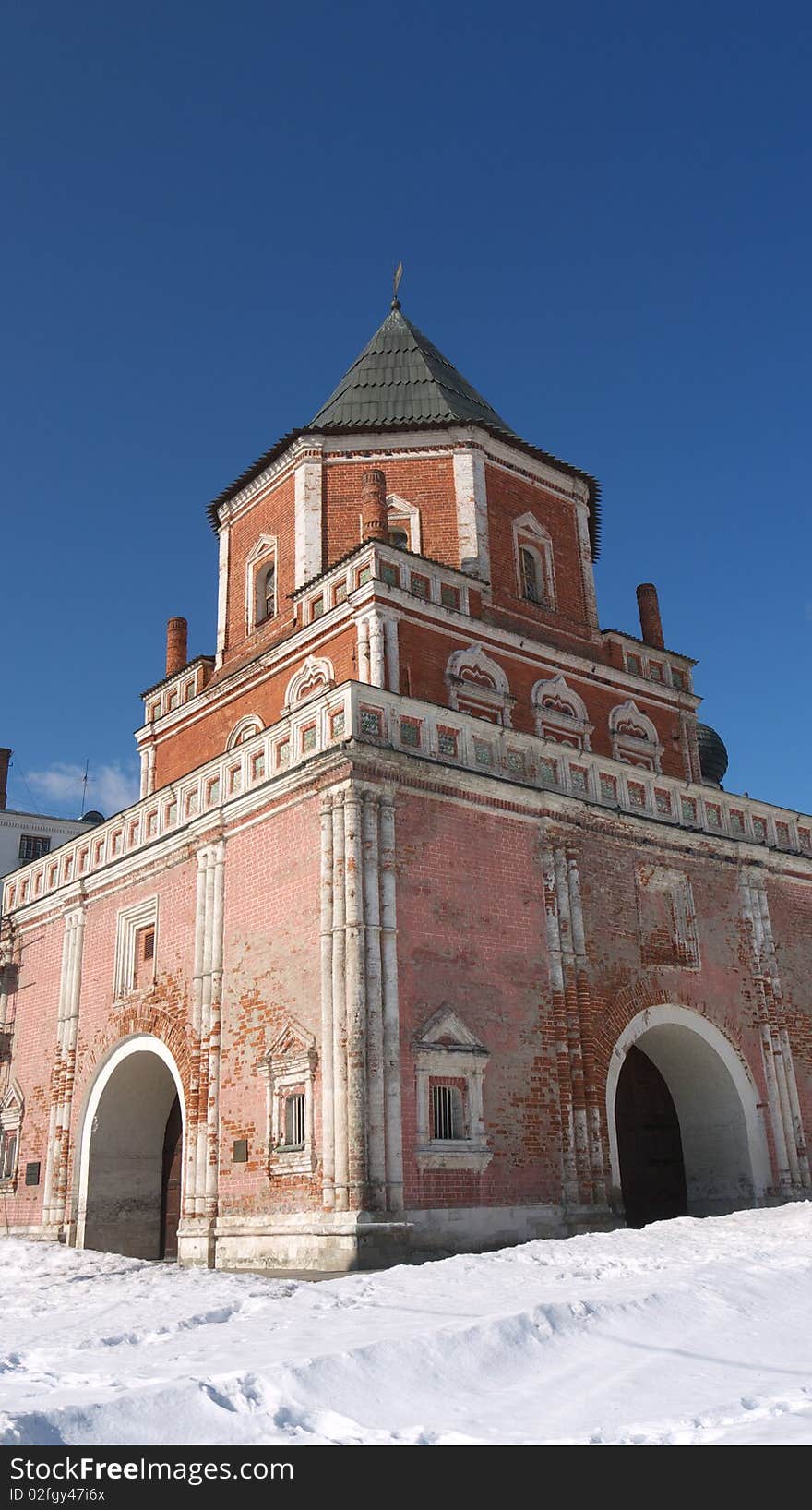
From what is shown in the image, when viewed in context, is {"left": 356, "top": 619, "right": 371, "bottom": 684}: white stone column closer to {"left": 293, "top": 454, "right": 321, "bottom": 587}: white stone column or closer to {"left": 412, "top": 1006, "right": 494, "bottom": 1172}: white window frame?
{"left": 293, "top": 454, "right": 321, "bottom": 587}: white stone column

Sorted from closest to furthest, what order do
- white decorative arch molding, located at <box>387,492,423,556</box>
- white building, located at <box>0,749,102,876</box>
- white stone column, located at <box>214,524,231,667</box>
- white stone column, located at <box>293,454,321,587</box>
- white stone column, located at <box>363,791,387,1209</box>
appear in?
1. white stone column, located at <box>363,791,387,1209</box>
2. white stone column, located at <box>293,454,321,587</box>
3. white decorative arch molding, located at <box>387,492,423,556</box>
4. white stone column, located at <box>214,524,231,667</box>
5. white building, located at <box>0,749,102,876</box>

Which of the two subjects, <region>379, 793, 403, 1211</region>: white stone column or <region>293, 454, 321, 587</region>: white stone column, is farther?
<region>293, 454, 321, 587</region>: white stone column

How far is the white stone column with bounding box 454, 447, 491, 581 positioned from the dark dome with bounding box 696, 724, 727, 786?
28.1ft

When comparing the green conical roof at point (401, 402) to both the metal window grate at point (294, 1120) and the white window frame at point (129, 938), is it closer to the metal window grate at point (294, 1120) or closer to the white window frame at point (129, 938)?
the white window frame at point (129, 938)

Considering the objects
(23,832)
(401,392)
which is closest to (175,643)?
(401,392)

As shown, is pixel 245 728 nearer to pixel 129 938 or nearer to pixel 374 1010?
pixel 129 938

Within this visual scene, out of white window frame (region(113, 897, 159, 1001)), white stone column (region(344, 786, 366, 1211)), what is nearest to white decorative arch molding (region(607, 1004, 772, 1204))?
white stone column (region(344, 786, 366, 1211))

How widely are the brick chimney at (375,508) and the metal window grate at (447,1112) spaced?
8.21 metres

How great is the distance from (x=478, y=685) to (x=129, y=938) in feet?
21.0

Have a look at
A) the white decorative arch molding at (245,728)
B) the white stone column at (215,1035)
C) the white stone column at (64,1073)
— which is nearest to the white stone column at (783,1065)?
the white stone column at (215,1035)

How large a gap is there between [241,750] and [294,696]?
2868 millimetres

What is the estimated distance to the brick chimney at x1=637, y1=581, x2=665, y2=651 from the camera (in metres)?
22.4

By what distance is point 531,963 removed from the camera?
15.1 m

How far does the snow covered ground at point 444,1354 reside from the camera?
5.23 m
